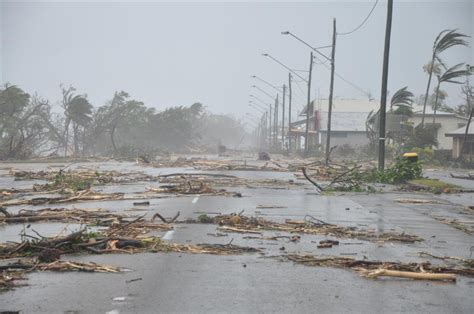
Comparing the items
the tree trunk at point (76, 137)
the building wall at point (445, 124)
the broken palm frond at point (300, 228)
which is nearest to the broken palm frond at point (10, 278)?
the broken palm frond at point (300, 228)

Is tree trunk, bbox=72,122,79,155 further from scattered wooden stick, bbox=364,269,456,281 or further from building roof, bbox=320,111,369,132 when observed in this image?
scattered wooden stick, bbox=364,269,456,281

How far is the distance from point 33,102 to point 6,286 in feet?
246

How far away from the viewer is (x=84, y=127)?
7575cm

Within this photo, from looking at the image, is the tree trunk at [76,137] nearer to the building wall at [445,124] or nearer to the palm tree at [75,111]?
the palm tree at [75,111]

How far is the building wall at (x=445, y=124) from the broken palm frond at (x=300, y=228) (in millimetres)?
55238

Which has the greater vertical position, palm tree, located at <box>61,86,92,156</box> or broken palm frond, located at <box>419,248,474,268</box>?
palm tree, located at <box>61,86,92,156</box>

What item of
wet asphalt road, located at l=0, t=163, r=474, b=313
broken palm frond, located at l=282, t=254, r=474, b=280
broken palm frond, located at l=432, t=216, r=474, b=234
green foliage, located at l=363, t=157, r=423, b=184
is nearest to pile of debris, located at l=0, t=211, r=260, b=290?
wet asphalt road, located at l=0, t=163, r=474, b=313

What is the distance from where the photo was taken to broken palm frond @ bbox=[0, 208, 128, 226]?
1533 centimetres

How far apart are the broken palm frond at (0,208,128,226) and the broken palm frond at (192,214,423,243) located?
1.95 meters

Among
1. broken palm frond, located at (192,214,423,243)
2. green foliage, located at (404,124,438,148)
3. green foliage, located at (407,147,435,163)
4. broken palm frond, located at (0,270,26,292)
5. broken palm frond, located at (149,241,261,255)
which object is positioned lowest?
broken palm frond, located at (0,270,26,292)

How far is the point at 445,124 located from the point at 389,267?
62860 mm

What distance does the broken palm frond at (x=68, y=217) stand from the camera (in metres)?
15.3

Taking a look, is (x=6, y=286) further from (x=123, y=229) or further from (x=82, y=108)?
(x=82, y=108)

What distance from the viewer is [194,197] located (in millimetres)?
22250
